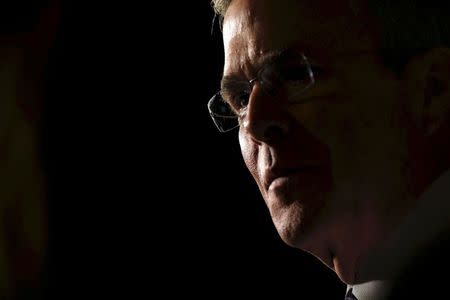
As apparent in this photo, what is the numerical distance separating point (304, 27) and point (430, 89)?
0.86 ft

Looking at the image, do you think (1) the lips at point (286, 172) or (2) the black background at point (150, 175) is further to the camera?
(2) the black background at point (150, 175)

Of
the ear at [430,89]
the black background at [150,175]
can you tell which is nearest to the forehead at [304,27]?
the ear at [430,89]

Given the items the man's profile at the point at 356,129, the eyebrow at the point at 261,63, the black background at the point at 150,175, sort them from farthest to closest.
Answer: the black background at the point at 150,175, the eyebrow at the point at 261,63, the man's profile at the point at 356,129

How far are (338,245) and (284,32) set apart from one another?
42 centimetres

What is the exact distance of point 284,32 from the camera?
4.41 ft

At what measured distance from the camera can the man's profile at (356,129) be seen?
1.23m

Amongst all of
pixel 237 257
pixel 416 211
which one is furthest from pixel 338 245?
pixel 237 257

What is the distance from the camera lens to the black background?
6.34 ft

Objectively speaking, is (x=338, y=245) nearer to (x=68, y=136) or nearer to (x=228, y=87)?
(x=228, y=87)

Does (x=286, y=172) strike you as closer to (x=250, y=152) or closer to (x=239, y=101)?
(x=250, y=152)

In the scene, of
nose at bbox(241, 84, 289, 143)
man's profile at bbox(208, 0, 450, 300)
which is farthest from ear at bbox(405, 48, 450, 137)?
nose at bbox(241, 84, 289, 143)

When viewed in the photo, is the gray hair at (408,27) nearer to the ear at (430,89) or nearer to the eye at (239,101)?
the ear at (430,89)

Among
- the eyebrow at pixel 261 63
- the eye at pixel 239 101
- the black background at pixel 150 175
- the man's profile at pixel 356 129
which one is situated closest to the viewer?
the man's profile at pixel 356 129

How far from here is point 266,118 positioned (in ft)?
4.26
